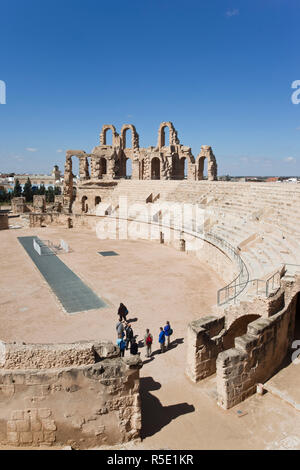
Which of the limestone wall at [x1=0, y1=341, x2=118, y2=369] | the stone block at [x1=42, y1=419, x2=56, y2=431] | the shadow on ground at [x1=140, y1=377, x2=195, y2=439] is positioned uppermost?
the limestone wall at [x1=0, y1=341, x2=118, y2=369]

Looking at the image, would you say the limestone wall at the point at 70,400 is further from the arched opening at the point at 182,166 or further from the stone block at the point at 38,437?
the arched opening at the point at 182,166

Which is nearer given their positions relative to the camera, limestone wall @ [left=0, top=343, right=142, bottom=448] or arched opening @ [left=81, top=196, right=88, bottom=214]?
limestone wall @ [left=0, top=343, right=142, bottom=448]

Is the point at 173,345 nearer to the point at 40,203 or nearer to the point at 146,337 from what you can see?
the point at 146,337

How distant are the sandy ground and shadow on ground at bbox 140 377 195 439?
0.02 m

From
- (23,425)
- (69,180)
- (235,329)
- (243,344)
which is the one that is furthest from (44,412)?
(69,180)

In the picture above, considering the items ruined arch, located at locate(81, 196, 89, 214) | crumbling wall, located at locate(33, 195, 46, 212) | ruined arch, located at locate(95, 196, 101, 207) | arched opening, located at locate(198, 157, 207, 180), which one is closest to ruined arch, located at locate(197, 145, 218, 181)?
arched opening, located at locate(198, 157, 207, 180)

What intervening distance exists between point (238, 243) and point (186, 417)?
926cm

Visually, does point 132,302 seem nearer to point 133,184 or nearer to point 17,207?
point 133,184

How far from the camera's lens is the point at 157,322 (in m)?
9.70

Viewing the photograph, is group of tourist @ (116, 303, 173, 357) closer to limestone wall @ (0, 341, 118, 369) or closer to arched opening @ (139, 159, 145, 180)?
limestone wall @ (0, 341, 118, 369)

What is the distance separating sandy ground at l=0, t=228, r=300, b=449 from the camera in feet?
17.8

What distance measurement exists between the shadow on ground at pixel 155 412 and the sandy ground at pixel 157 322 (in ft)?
0.06

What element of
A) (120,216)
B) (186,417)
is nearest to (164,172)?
(120,216)

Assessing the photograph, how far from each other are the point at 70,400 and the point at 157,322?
200 inches
